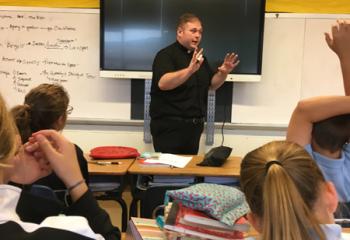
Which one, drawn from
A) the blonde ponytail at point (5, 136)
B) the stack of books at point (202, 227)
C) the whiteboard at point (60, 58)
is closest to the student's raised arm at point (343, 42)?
the stack of books at point (202, 227)

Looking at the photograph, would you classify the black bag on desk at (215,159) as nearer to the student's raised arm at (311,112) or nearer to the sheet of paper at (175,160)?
the sheet of paper at (175,160)

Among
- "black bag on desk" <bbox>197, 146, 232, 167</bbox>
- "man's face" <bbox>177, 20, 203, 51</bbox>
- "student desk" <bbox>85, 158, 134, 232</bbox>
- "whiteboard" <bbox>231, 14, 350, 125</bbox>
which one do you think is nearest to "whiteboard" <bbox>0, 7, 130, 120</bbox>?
"man's face" <bbox>177, 20, 203, 51</bbox>

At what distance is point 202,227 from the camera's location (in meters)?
1.41

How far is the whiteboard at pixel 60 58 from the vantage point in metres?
3.93

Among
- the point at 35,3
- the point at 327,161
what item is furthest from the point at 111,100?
the point at 327,161

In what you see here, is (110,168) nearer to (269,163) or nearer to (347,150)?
(347,150)

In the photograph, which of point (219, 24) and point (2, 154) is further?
point (219, 24)

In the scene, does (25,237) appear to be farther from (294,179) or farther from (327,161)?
(327,161)

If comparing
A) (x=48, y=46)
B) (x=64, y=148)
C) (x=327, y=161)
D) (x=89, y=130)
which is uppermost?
(x=48, y=46)

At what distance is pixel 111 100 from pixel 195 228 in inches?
109

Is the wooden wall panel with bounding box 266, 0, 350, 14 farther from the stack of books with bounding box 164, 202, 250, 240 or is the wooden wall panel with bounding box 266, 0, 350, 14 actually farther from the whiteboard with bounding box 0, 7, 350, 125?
the stack of books with bounding box 164, 202, 250, 240

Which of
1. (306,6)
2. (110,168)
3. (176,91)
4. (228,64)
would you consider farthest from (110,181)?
(306,6)

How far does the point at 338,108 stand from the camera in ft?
5.16

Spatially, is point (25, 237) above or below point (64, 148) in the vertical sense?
below
